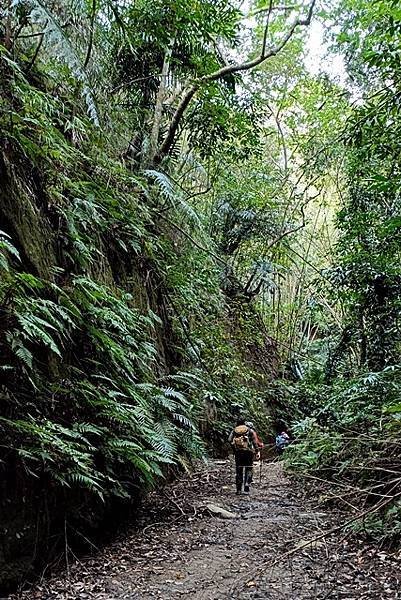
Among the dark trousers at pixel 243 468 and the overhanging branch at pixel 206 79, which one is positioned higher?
the overhanging branch at pixel 206 79

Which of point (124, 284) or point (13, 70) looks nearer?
point (13, 70)

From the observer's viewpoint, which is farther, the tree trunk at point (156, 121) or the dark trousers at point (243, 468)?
the tree trunk at point (156, 121)

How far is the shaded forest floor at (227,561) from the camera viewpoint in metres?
3.80

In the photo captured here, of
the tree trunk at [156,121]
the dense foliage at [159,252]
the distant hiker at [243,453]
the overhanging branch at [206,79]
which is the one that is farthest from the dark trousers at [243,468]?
the overhanging branch at [206,79]

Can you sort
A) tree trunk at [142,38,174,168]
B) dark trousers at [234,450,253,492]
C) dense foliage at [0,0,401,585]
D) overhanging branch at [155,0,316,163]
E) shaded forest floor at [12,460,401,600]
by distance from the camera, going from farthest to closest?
1. tree trunk at [142,38,174,168]
2. overhanging branch at [155,0,316,163]
3. dark trousers at [234,450,253,492]
4. dense foliage at [0,0,401,585]
5. shaded forest floor at [12,460,401,600]

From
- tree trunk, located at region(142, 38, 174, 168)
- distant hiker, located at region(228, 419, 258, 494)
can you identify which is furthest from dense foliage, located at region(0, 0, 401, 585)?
distant hiker, located at region(228, 419, 258, 494)

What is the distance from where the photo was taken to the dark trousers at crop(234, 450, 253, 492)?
8.06 m

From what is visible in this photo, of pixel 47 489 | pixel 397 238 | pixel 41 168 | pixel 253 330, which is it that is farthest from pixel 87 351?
pixel 253 330

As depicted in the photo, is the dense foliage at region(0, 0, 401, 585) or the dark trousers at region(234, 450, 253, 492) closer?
the dense foliage at region(0, 0, 401, 585)

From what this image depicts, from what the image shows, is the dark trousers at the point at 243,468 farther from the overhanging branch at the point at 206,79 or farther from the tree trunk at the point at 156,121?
the overhanging branch at the point at 206,79

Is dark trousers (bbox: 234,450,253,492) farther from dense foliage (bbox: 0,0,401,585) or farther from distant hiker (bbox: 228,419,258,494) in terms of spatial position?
dense foliage (bbox: 0,0,401,585)

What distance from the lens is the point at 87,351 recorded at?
527 cm

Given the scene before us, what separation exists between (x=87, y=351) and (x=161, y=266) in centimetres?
375

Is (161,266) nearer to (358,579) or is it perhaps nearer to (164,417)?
(164,417)
